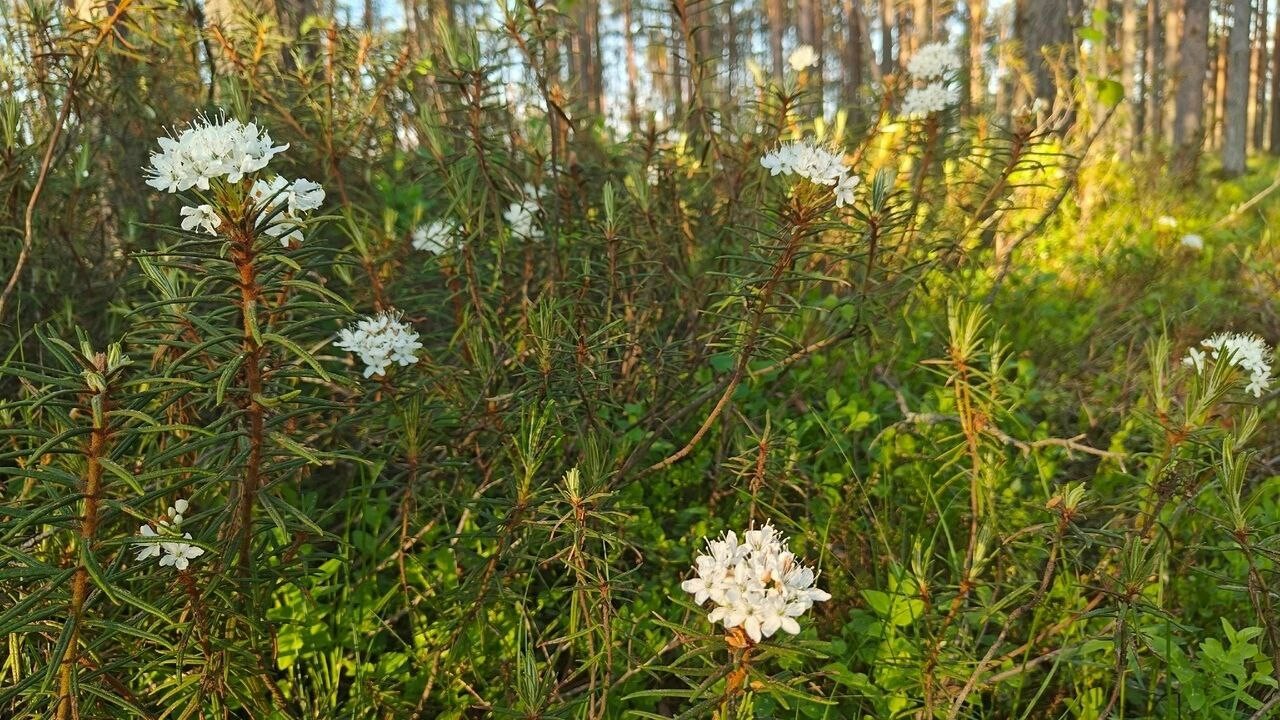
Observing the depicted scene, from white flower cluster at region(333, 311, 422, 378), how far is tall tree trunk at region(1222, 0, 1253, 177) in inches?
553

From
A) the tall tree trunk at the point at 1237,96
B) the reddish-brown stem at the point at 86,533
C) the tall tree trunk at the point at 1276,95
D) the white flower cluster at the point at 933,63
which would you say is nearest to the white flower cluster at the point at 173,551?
the reddish-brown stem at the point at 86,533

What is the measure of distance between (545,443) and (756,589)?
81cm

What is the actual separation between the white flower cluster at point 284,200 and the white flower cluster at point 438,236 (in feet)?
2.95

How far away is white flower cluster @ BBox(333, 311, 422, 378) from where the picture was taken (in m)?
1.91

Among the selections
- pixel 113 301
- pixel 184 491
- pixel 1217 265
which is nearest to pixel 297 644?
pixel 184 491

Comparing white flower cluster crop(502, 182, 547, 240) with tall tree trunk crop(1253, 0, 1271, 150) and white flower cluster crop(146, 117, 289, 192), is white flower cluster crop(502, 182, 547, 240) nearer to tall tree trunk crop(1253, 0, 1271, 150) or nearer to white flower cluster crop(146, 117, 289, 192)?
white flower cluster crop(146, 117, 289, 192)

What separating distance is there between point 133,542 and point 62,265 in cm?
188

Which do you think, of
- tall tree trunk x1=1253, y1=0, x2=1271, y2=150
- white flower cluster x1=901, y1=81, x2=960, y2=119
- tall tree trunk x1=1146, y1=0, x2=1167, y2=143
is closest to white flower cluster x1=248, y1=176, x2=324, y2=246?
white flower cluster x1=901, y1=81, x2=960, y2=119

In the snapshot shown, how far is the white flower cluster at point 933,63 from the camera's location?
10.2 ft

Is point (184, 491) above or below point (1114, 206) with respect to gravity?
above

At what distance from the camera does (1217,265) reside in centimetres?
541

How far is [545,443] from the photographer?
→ 6.02 ft

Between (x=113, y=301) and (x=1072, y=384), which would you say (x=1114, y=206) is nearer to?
(x=1072, y=384)

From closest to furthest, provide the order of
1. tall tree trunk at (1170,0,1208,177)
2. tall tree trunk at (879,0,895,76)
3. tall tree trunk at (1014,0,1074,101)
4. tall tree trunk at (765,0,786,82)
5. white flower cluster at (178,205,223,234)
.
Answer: white flower cluster at (178,205,223,234), tall tree trunk at (1014,0,1074,101), tall tree trunk at (1170,0,1208,177), tall tree trunk at (879,0,895,76), tall tree trunk at (765,0,786,82)
